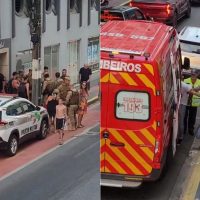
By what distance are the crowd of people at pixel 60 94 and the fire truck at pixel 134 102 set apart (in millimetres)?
1273

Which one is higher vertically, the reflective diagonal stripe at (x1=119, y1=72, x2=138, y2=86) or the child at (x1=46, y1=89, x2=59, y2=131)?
the child at (x1=46, y1=89, x2=59, y2=131)

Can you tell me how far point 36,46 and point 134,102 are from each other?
89.2 inches

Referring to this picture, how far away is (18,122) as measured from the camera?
850 mm

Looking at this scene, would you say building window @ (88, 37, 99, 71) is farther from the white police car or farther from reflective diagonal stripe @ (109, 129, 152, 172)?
the white police car

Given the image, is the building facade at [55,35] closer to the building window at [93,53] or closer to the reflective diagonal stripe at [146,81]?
the building window at [93,53]

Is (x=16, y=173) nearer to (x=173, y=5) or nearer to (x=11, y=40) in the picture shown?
(x=11, y=40)

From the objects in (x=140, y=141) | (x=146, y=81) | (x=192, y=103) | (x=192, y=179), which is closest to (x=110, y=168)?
(x=140, y=141)

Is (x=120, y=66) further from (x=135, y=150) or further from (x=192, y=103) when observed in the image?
(x=192, y=103)

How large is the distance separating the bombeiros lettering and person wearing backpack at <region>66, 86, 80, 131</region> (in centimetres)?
134

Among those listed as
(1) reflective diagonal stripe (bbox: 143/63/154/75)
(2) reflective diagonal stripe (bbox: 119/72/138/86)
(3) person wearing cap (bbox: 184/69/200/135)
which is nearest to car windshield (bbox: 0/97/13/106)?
(2) reflective diagonal stripe (bbox: 119/72/138/86)

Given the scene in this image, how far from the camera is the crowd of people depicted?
2.82 ft

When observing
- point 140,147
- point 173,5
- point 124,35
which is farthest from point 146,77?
point 173,5

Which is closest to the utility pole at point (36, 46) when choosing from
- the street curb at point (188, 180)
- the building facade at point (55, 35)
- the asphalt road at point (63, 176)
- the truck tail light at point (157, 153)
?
the building facade at point (55, 35)

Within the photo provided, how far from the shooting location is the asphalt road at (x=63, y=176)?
86cm
